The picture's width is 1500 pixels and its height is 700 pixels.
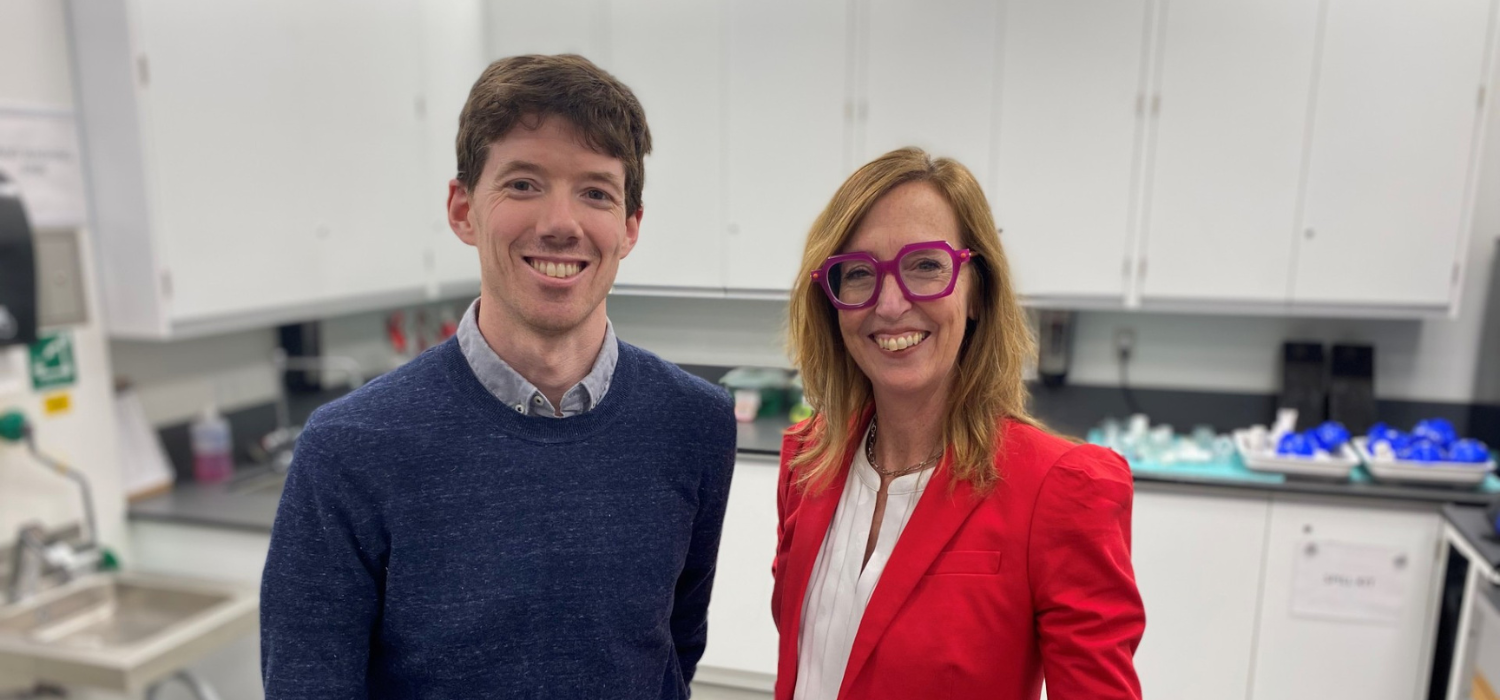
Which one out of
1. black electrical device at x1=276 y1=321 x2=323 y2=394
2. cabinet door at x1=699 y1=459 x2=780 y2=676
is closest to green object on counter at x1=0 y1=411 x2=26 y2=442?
black electrical device at x1=276 y1=321 x2=323 y2=394

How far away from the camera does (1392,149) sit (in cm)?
238

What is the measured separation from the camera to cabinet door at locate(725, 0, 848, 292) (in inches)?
84.1

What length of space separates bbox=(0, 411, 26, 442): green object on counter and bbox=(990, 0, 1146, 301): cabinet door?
256cm

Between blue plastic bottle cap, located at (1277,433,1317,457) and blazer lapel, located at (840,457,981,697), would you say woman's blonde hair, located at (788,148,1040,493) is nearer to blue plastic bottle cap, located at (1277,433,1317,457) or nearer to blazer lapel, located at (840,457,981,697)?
blazer lapel, located at (840,457,981,697)

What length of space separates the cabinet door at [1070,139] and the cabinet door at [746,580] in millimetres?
1603

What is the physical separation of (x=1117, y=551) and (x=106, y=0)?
2.51 metres

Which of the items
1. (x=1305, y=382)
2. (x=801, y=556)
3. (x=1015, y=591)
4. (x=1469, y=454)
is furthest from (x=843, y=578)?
(x=1305, y=382)

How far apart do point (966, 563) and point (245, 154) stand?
2.24m

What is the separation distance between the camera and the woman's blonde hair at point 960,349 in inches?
34.8

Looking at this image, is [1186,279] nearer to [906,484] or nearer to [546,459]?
[906,484]

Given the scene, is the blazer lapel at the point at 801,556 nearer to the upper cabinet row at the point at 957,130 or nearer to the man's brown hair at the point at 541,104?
the man's brown hair at the point at 541,104

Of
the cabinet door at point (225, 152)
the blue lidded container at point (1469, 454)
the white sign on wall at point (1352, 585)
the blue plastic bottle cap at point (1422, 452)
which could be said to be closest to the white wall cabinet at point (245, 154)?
the cabinet door at point (225, 152)

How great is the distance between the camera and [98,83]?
2.09 meters

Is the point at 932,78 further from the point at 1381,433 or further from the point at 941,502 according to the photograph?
the point at 941,502
